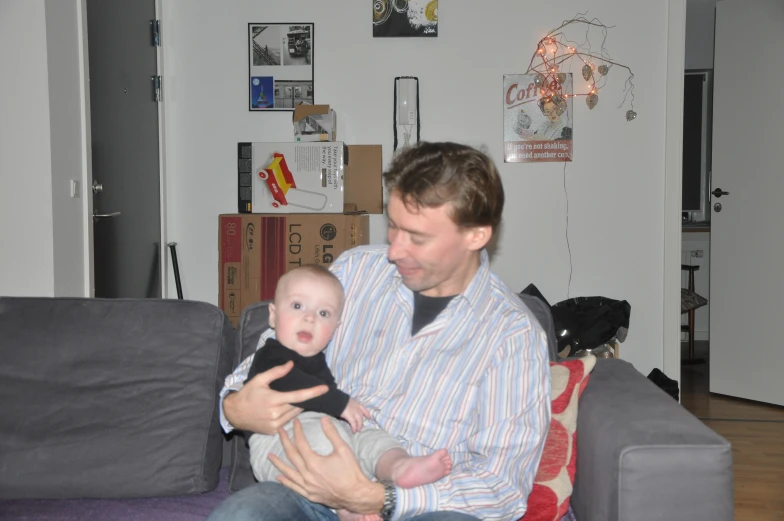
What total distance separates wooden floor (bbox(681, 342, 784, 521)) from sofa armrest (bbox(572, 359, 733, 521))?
4.97ft

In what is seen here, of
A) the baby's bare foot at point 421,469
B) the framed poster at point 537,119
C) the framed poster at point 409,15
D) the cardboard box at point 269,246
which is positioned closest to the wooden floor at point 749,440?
the framed poster at point 537,119

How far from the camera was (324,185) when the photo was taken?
4008 mm

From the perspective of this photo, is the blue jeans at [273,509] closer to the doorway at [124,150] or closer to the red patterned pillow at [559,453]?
the red patterned pillow at [559,453]

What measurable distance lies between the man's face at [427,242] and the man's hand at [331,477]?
0.35 m

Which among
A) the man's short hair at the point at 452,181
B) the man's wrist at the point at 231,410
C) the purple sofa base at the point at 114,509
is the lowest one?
the purple sofa base at the point at 114,509

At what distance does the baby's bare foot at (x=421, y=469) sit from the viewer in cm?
136

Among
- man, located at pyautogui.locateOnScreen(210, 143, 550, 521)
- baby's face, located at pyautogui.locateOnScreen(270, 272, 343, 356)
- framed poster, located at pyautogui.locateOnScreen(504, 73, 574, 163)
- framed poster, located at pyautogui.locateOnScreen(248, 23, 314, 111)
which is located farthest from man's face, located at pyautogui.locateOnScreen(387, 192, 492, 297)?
framed poster, located at pyautogui.locateOnScreen(248, 23, 314, 111)

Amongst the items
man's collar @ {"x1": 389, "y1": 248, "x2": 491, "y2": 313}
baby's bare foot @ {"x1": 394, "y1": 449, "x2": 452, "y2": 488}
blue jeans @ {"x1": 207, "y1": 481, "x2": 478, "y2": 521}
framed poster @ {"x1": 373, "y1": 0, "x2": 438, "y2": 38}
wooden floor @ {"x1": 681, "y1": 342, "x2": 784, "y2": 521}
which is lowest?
wooden floor @ {"x1": 681, "y1": 342, "x2": 784, "y2": 521}

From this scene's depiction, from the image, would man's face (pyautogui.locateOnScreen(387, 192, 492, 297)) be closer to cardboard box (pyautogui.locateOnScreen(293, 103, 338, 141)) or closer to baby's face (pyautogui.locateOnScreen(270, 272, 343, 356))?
baby's face (pyautogui.locateOnScreen(270, 272, 343, 356))

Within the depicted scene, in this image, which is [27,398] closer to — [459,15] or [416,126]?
[416,126]

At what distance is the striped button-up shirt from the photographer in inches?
54.7

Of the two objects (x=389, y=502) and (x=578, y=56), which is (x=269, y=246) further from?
(x=389, y=502)

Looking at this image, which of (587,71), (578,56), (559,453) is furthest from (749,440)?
(559,453)

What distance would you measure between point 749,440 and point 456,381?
A: 2.80 meters
